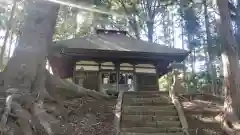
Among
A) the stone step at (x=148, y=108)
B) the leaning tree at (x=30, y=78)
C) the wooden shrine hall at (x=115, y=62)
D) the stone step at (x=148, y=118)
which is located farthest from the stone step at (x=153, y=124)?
the wooden shrine hall at (x=115, y=62)

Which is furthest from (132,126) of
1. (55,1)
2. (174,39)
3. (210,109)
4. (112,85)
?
(174,39)

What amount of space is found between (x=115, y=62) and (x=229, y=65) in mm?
7865

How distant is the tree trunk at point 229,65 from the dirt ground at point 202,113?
0.66 meters

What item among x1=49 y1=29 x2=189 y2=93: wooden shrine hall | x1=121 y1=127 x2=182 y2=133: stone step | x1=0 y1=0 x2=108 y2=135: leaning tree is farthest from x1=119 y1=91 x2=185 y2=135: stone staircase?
x1=49 y1=29 x2=189 y2=93: wooden shrine hall

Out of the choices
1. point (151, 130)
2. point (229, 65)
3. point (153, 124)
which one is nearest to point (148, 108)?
point (153, 124)

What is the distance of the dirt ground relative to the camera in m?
7.70

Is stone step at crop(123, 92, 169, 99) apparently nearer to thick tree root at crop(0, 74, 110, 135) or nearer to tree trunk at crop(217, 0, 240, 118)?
tree trunk at crop(217, 0, 240, 118)

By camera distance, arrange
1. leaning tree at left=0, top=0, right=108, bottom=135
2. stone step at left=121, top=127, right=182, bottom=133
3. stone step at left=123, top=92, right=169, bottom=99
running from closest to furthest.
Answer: leaning tree at left=0, top=0, right=108, bottom=135 < stone step at left=121, top=127, right=182, bottom=133 < stone step at left=123, top=92, right=169, bottom=99

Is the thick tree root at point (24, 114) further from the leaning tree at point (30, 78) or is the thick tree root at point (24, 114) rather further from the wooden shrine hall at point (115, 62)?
the wooden shrine hall at point (115, 62)

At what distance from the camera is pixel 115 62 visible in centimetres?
1519

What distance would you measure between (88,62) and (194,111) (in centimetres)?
773

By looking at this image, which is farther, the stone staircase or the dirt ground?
the dirt ground

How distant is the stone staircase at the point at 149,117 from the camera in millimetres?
7488

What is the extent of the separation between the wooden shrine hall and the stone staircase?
4.91 meters
